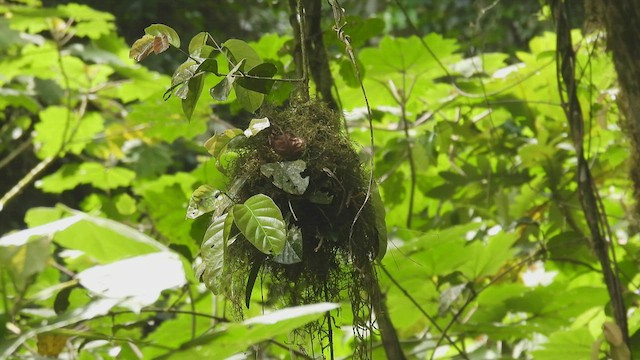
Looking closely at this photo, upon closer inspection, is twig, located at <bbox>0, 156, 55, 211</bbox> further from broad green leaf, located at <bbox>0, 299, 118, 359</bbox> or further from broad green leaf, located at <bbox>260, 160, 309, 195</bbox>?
broad green leaf, located at <bbox>260, 160, 309, 195</bbox>

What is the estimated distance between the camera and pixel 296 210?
0.78m

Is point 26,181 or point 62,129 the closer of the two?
point 26,181

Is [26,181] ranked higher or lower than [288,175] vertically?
higher

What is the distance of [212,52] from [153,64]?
2.94 metres

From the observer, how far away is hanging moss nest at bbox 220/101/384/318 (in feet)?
2.57

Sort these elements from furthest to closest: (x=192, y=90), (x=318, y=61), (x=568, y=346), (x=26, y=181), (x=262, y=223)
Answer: (x=26, y=181)
(x=568, y=346)
(x=318, y=61)
(x=192, y=90)
(x=262, y=223)

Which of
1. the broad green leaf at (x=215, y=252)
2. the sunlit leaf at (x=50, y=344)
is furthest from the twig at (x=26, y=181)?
the broad green leaf at (x=215, y=252)

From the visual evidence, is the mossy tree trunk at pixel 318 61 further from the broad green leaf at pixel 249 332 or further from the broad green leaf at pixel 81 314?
the broad green leaf at pixel 249 332

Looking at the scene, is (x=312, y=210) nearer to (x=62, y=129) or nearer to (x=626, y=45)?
(x=626, y=45)

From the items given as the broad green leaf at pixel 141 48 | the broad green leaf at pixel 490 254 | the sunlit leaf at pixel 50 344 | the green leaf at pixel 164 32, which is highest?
the green leaf at pixel 164 32

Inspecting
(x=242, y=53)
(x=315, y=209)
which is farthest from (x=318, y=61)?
(x=315, y=209)

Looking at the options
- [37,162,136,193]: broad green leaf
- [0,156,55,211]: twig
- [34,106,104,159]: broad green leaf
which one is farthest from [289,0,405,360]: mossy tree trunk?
[37,162,136,193]: broad green leaf

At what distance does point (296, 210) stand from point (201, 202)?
0.10 metres

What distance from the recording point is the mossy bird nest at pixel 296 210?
2.44ft
